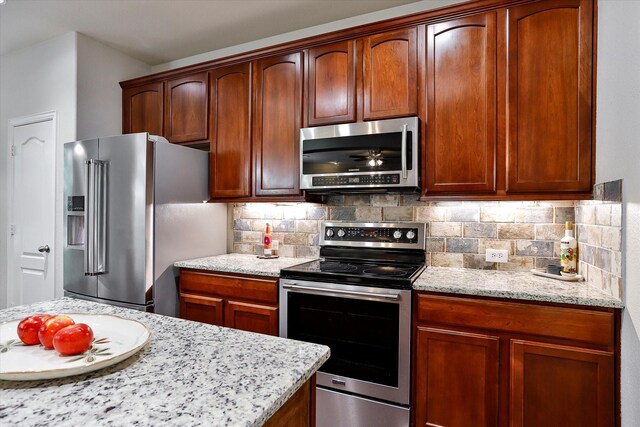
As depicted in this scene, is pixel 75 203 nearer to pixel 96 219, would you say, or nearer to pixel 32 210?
pixel 96 219

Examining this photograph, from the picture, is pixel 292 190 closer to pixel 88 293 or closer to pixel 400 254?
pixel 400 254

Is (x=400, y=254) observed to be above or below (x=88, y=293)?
above

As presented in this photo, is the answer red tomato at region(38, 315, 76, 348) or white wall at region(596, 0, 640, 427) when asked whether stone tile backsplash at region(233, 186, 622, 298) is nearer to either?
white wall at region(596, 0, 640, 427)

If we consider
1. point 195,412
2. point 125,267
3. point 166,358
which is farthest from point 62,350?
point 125,267

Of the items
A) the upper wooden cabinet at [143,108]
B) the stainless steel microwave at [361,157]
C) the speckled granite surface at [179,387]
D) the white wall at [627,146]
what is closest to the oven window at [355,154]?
the stainless steel microwave at [361,157]

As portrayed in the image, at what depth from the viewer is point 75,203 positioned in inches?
106

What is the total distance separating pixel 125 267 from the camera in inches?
97.5

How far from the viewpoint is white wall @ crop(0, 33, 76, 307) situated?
2955mm

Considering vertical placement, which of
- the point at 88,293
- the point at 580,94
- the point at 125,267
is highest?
the point at 580,94

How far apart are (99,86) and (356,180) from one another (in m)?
2.52

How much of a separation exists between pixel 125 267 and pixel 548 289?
8.59 feet

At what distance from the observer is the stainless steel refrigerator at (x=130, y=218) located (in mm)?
2422

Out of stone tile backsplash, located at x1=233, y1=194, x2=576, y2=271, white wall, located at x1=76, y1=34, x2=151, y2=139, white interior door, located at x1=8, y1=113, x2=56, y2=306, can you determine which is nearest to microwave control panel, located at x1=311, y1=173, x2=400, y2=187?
stone tile backsplash, located at x1=233, y1=194, x2=576, y2=271

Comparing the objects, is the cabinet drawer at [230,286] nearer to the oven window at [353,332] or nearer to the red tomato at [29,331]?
the oven window at [353,332]
